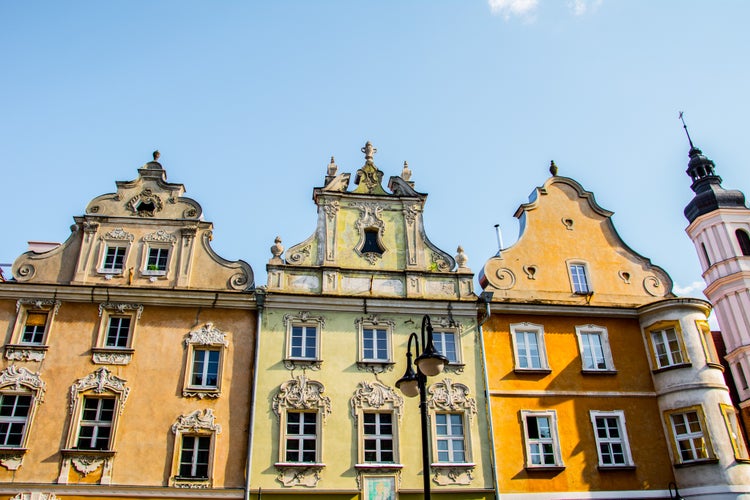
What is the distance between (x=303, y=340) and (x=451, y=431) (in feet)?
18.4

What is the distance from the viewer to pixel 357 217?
24.2 m

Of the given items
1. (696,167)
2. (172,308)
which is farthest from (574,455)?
(696,167)

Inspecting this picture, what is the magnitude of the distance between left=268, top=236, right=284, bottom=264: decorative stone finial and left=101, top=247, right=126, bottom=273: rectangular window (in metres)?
5.02

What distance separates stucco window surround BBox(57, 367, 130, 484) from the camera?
18484mm

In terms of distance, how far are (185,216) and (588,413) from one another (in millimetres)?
15545

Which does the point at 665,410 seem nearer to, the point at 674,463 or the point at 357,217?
the point at 674,463

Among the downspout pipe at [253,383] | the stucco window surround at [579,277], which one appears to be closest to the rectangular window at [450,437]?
the downspout pipe at [253,383]

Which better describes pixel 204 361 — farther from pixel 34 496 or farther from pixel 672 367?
pixel 672 367

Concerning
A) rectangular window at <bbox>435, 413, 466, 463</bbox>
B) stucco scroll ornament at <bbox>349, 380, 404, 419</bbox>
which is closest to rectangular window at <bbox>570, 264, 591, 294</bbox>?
rectangular window at <bbox>435, 413, 466, 463</bbox>

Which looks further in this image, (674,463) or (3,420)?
(674,463)

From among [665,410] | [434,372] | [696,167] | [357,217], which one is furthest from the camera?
[696,167]

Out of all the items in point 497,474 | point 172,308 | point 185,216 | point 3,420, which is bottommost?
point 497,474

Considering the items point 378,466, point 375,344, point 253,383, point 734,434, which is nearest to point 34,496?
point 253,383

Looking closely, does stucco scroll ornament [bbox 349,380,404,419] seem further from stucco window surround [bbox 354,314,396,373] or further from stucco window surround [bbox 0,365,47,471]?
stucco window surround [bbox 0,365,47,471]
